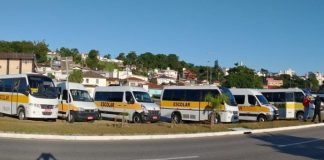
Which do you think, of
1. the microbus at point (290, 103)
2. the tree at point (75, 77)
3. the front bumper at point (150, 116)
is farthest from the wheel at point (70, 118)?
the tree at point (75, 77)

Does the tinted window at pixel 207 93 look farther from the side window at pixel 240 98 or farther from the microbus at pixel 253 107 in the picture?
the side window at pixel 240 98

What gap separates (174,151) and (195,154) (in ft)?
3.06

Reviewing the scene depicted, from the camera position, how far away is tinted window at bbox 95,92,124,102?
30094 mm

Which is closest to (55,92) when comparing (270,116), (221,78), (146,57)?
(270,116)

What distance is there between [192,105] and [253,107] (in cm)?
531

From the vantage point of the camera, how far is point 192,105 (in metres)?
30.0

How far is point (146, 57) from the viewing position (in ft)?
625

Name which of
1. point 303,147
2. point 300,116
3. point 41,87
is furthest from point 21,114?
point 300,116

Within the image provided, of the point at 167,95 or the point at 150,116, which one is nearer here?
the point at 150,116

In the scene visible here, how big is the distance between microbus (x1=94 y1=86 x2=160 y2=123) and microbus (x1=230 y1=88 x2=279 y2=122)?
7201 millimetres

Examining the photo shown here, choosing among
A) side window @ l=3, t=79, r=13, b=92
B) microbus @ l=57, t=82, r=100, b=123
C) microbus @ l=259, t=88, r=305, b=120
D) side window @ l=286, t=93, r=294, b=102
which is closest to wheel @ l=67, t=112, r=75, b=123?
microbus @ l=57, t=82, r=100, b=123

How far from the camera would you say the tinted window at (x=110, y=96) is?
98.7 ft

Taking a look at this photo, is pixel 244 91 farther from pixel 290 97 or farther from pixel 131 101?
pixel 131 101

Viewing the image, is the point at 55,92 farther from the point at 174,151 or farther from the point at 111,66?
the point at 111,66
